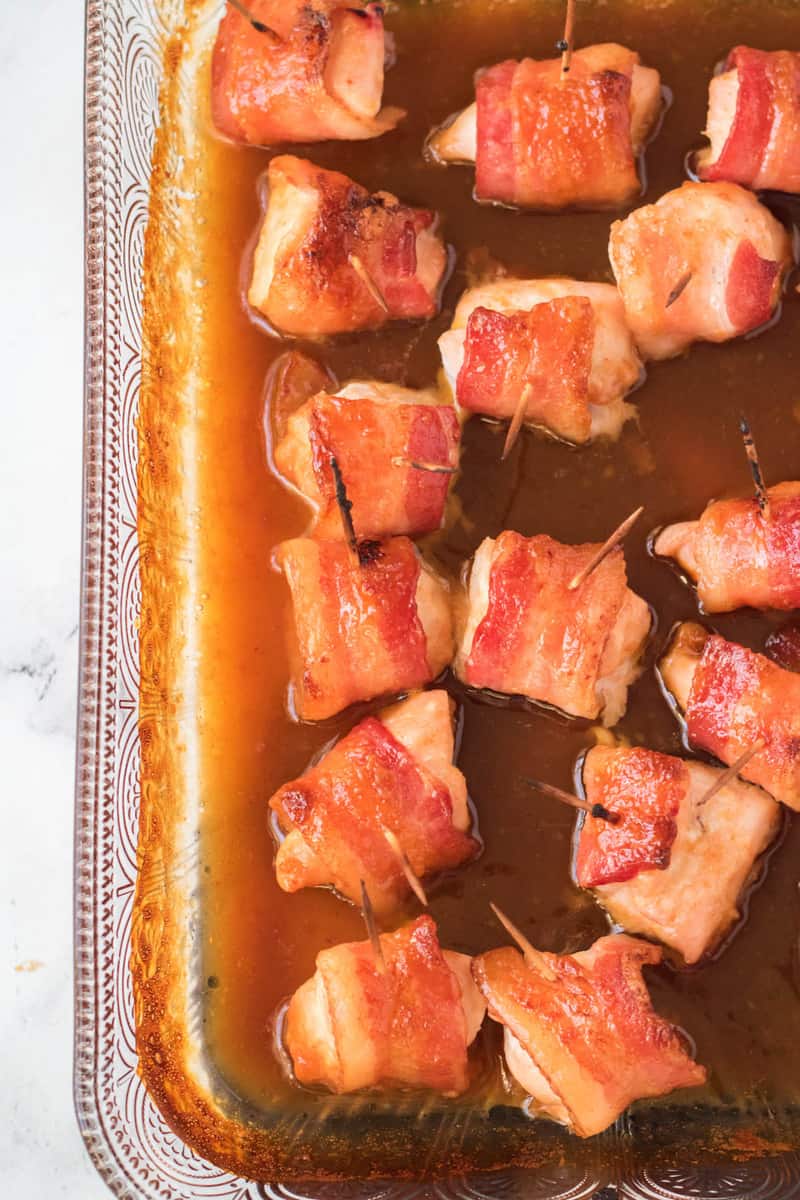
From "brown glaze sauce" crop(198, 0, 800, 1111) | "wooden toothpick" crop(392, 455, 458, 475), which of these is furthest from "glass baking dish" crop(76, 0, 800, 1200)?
"wooden toothpick" crop(392, 455, 458, 475)

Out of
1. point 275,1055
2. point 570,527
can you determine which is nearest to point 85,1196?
point 275,1055

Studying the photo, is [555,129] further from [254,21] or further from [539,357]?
[254,21]

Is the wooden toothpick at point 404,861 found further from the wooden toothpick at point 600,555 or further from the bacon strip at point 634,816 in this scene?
the wooden toothpick at point 600,555

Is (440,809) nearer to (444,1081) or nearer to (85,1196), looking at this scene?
(444,1081)

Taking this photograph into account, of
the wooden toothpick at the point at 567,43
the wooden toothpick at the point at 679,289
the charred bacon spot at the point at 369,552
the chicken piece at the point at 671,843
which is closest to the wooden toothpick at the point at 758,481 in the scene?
the wooden toothpick at the point at 679,289

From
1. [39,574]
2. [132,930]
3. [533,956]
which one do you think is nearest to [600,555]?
[533,956]

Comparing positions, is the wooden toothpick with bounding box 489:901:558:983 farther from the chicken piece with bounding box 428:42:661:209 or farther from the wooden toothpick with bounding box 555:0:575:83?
the wooden toothpick with bounding box 555:0:575:83
